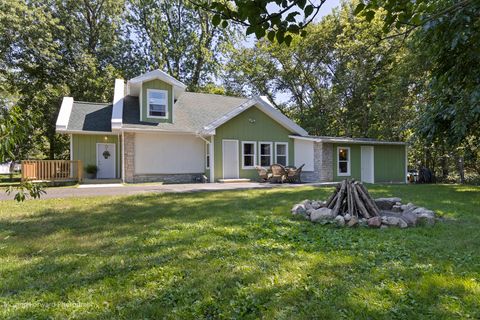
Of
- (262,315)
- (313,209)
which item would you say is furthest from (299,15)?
(313,209)

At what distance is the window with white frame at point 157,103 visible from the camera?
623 inches

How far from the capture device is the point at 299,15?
87.8 inches

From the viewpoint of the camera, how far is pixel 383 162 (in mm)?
17656

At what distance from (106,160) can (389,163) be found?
15985mm

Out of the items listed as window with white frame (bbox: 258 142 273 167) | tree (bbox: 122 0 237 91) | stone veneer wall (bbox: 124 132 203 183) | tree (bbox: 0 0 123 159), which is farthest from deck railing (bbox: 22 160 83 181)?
tree (bbox: 122 0 237 91)

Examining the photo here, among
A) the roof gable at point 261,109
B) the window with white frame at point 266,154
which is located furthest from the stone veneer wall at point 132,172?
the window with white frame at point 266,154

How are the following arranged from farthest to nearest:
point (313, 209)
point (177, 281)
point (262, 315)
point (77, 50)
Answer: point (77, 50)
point (313, 209)
point (177, 281)
point (262, 315)

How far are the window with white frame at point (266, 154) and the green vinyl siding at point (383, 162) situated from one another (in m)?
3.55

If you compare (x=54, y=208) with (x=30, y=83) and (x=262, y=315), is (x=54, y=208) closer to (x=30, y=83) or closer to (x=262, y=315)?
(x=262, y=315)

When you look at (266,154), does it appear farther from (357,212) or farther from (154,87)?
(357,212)

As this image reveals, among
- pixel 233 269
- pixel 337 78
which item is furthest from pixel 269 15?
pixel 337 78

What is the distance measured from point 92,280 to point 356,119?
24606mm

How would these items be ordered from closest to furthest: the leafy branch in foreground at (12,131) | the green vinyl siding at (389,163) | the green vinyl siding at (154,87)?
the leafy branch in foreground at (12,131), the green vinyl siding at (154,87), the green vinyl siding at (389,163)

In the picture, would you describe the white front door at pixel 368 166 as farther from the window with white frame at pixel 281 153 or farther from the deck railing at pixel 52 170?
the deck railing at pixel 52 170
